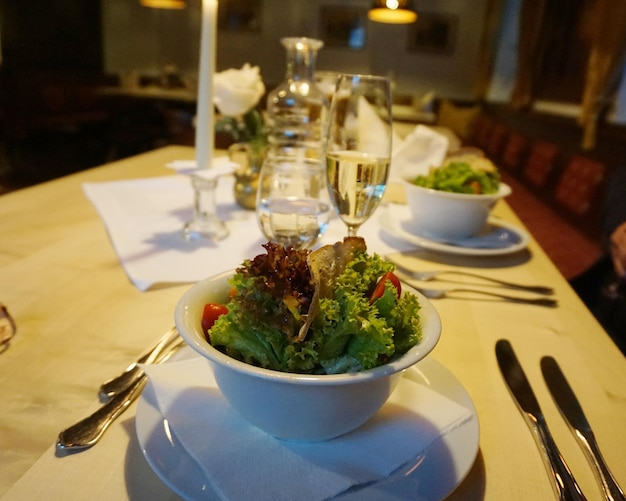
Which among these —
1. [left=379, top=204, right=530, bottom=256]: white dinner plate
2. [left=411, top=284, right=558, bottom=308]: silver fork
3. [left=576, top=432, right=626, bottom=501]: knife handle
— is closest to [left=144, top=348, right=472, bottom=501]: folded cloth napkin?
[left=576, top=432, right=626, bottom=501]: knife handle

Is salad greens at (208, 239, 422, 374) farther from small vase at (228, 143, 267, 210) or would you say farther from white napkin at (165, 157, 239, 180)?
small vase at (228, 143, 267, 210)

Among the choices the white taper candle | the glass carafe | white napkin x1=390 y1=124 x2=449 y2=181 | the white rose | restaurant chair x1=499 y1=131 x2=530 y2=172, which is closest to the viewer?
the white taper candle

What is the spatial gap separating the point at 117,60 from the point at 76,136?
8.62ft

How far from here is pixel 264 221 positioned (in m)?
0.86

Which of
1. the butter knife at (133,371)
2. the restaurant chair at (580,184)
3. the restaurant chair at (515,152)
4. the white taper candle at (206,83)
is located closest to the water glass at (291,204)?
the white taper candle at (206,83)

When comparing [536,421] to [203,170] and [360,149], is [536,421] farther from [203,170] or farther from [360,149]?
[203,170]

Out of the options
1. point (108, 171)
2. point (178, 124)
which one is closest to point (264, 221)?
point (108, 171)

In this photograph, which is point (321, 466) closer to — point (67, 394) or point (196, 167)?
point (67, 394)

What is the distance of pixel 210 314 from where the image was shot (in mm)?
439

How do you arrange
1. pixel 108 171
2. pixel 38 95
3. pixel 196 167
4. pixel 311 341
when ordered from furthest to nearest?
pixel 38 95 → pixel 108 171 → pixel 196 167 → pixel 311 341

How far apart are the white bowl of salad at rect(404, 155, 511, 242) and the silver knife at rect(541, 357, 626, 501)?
406 millimetres

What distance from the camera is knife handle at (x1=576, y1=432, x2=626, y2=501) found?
1.34 ft

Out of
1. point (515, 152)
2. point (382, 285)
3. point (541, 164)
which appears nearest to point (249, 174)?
point (382, 285)

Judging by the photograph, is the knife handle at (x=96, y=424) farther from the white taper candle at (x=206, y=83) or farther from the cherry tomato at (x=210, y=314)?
the white taper candle at (x=206, y=83)
